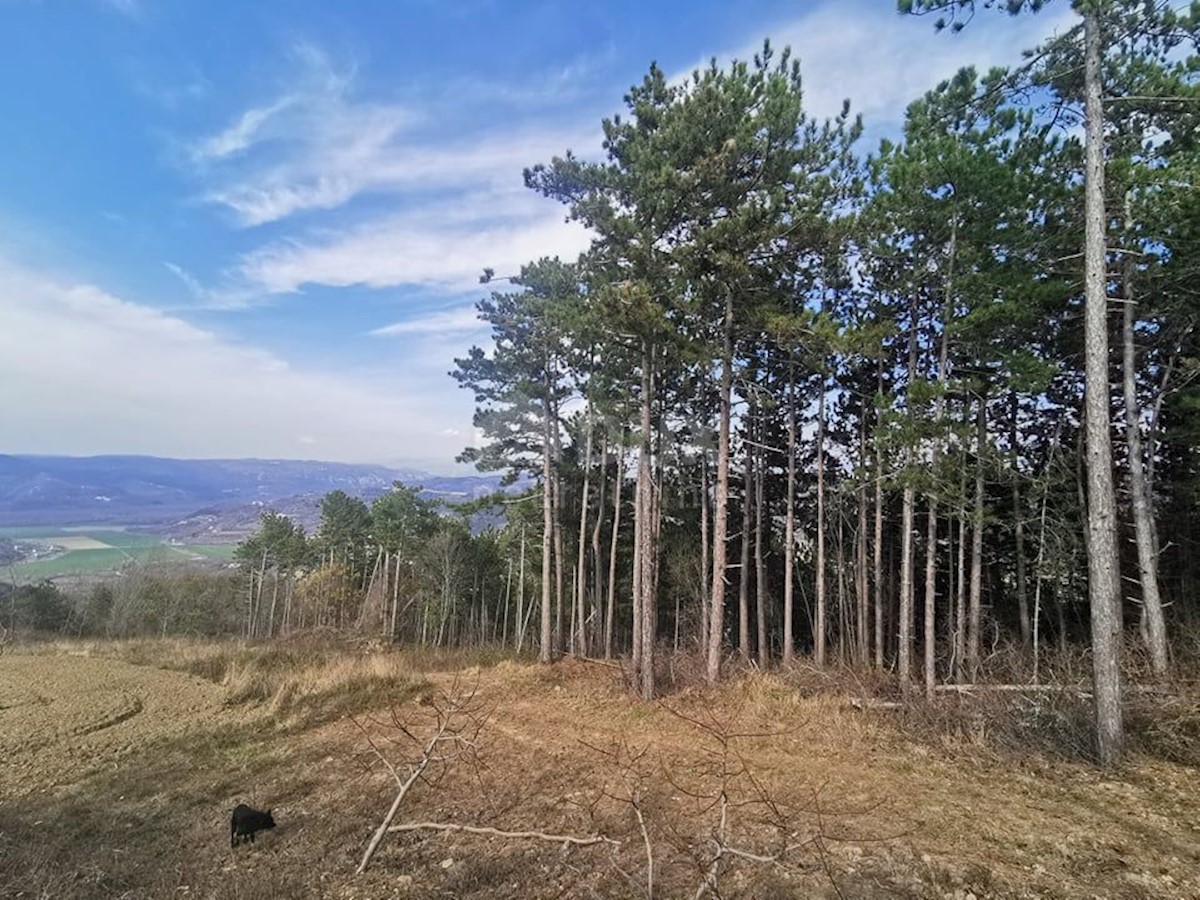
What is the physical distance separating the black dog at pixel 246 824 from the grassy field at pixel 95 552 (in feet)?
145

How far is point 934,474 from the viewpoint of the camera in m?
10.4

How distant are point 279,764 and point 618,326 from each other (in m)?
8.14

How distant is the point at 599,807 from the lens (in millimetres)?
5918

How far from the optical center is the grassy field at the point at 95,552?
1690 inches

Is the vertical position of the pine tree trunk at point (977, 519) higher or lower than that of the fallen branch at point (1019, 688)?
higher

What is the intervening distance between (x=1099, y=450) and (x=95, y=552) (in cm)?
8163

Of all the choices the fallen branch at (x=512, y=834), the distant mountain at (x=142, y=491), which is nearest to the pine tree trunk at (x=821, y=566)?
the fallen branch at (x=512, y=834)

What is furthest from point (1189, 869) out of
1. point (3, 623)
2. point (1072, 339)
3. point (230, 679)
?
point (3, 623)

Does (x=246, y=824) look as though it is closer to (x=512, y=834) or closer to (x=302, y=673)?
(x=512, y=834)

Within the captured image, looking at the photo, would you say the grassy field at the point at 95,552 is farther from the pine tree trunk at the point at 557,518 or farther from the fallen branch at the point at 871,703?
the fallen branch at the point at 871,703

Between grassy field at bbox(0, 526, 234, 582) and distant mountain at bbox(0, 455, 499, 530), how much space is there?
11540 mm

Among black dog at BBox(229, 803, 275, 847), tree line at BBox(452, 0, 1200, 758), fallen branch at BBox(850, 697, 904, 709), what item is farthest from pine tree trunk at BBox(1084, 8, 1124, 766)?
black dog at BBox(229, 803, 275, 847)

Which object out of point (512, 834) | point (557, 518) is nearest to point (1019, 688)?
point (512, 834)

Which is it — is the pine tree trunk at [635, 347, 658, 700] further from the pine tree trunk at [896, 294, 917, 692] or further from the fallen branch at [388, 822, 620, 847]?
the fallen branch at [388, 822, 620, 847]
